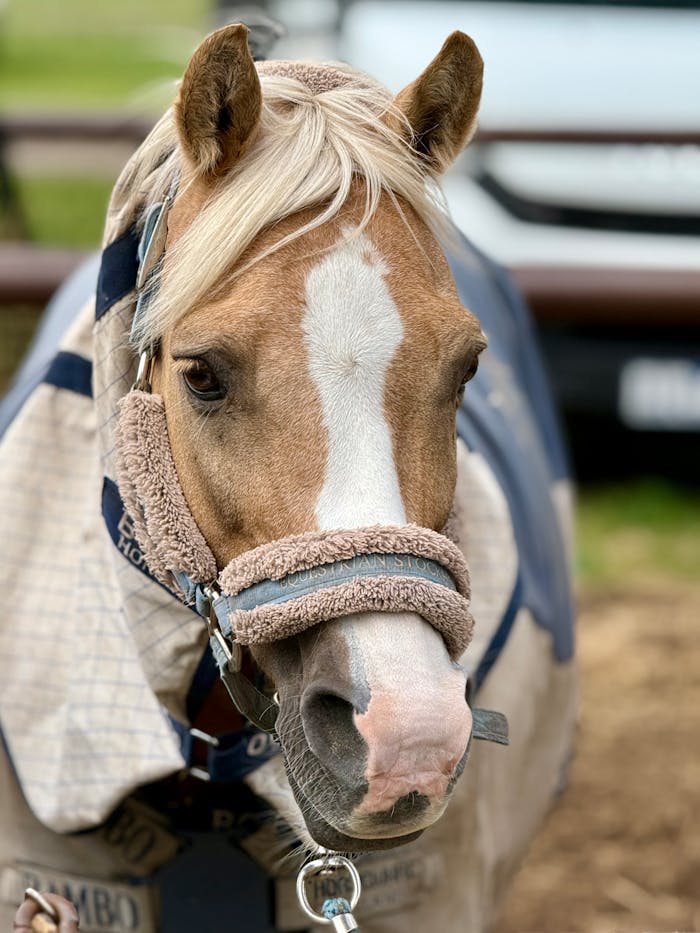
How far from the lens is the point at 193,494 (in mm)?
1446

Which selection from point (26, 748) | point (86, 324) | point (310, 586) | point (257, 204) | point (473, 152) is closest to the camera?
point (310, 586)

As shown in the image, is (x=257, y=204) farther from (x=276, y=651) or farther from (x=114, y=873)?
(x=114, y=873)

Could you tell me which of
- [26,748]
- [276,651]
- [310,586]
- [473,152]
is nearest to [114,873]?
[26,748]

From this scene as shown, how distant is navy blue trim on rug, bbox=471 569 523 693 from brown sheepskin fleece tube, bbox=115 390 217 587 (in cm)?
52

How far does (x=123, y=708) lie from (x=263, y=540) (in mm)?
418

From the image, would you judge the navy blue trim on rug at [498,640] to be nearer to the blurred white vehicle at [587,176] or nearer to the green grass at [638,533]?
the green grass at [638,533]

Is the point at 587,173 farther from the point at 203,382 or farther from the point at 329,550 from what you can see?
the point at 329,550

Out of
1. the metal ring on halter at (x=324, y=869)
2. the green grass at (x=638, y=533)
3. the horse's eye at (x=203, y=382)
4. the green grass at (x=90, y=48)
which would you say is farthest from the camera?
the green grass at (x=90, y=48)

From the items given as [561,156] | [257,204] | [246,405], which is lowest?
[561,156]

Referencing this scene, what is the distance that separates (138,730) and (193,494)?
0.37 metres

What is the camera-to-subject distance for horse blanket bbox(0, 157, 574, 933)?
5.29 ft

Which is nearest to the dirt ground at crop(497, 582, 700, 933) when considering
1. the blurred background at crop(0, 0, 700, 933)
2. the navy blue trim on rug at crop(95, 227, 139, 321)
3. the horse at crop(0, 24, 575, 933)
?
the blurred background at crop(0, 0, 700, 933)

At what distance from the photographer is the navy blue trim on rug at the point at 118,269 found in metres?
1.59

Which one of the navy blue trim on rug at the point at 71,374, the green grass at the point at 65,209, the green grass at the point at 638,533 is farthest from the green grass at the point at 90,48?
the navy blue trim on rug at the point at 71,374
